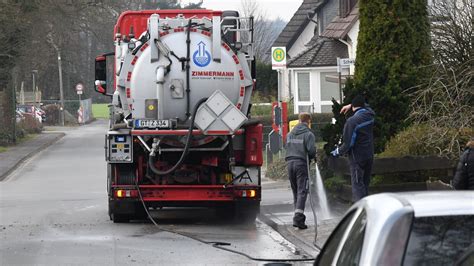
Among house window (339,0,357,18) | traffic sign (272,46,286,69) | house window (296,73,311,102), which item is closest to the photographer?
traffic sign (272,46,286,69)

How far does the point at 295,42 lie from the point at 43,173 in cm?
2744

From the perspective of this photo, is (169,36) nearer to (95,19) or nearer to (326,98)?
(326,98)

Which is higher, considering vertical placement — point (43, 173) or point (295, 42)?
point (295, 42)

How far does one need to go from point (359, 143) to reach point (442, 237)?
31.6 ft

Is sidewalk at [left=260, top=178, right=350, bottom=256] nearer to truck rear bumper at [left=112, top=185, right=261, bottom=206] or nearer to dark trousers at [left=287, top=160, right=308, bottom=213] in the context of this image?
dark trousers at [left=287, top=160, right=308, bottom=213]

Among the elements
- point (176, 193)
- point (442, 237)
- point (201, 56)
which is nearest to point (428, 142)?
point (201, 56)

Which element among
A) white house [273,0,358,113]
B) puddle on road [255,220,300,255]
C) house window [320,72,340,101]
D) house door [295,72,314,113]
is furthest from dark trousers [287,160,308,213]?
house door [295,72,314,113]

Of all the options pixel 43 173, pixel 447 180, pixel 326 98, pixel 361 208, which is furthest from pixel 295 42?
pixel 361 208

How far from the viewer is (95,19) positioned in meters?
49.4

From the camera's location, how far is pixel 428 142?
616 inches

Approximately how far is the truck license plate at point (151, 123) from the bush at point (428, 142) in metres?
4.02

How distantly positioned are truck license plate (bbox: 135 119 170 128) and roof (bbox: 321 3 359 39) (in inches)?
834

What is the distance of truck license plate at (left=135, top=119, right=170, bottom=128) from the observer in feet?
48.4

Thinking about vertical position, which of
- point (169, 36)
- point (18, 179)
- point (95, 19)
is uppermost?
point (95, 19)
